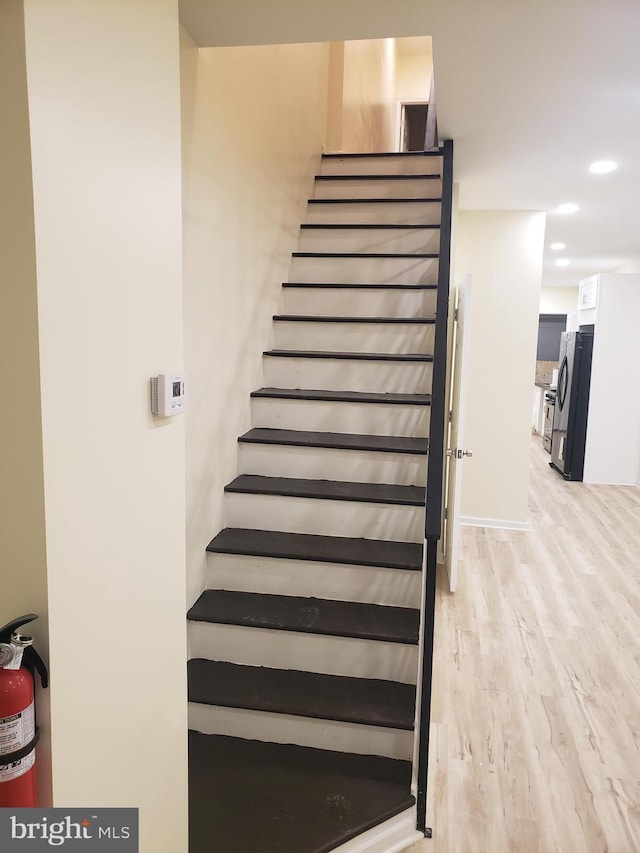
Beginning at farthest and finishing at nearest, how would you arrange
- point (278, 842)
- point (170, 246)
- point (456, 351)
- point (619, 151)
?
point (456, 351) < point (619, 151) < point (278, 842) < point (170, 246)

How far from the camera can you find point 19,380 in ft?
3.06

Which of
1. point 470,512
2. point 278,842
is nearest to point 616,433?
point 470,512

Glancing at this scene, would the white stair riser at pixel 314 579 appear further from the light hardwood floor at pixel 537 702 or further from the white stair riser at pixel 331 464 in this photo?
the light hardwood floor at pixel 537 702

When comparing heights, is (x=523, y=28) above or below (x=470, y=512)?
above

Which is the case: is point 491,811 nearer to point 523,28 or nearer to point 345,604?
point 345,604

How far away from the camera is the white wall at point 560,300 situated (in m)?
11.6

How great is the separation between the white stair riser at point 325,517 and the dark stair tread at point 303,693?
0.58 meters

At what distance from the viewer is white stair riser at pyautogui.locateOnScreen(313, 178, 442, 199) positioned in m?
4.20

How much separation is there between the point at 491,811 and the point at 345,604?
0.85m

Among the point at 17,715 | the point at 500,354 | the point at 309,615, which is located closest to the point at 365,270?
the point at 500,354

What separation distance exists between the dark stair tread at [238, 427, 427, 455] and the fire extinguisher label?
1.88 m

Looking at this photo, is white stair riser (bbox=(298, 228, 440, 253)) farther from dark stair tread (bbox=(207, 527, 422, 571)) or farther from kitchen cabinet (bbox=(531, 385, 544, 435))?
kitchen cabinet (bbox=(531, 385, 544, 435))

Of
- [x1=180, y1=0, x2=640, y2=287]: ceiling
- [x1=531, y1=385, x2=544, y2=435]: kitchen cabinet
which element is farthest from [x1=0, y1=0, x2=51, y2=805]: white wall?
[x1=531, y1=385, x2=544, y2=435]: kitchen cabinet

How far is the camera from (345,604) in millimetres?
2424
